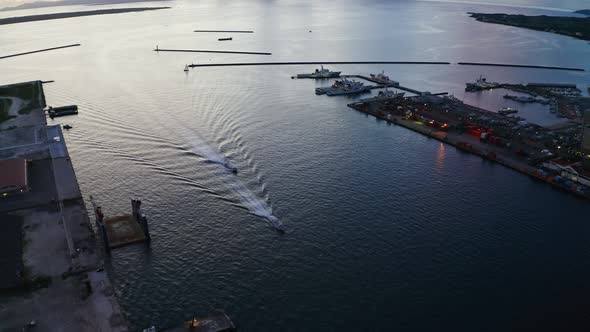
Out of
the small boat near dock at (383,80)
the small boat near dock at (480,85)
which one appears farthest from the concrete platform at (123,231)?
the small boat near dock at (480,85)

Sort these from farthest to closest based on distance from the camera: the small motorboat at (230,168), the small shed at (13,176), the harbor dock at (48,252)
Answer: the small motorboat at (230,168) < the small shed at (13,176) < the harbor dock at (48,252)

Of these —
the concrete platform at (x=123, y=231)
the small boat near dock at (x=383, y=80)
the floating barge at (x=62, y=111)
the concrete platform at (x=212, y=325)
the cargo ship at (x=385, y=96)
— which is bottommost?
the concrete platform at (x=212, y=325)

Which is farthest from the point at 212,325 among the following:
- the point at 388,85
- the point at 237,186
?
the point at 388,85

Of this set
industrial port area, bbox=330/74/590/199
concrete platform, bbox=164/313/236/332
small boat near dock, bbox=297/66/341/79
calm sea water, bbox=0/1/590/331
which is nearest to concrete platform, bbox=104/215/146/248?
calm sea water, bbox=0/1/590/331

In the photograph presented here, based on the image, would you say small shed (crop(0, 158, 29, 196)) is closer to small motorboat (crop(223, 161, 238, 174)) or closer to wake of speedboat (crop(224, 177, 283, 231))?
wake of speedboat (crop(224, 177, 283, 231))

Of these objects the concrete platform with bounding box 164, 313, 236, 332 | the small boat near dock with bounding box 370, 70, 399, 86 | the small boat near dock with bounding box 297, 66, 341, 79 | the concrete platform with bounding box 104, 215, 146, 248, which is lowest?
the concrete platform with bounding box 164, 313, 236, 332

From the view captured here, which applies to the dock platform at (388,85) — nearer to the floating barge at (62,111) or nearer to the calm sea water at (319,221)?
the calm sea water at (319,221)

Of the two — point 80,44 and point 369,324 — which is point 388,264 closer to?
point 369,324

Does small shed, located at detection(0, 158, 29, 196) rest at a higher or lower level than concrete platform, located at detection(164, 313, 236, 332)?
higher

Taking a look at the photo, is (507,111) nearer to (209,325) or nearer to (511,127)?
(511,127)
